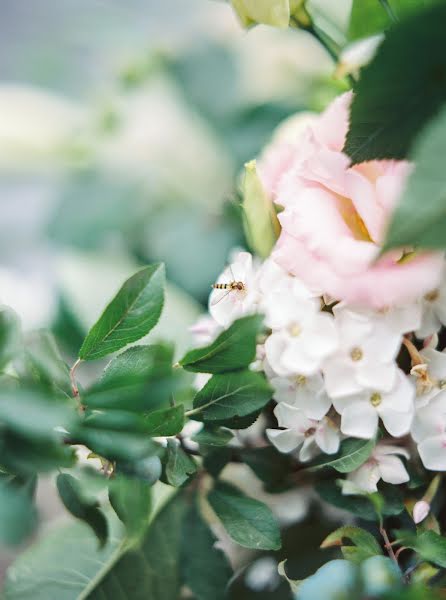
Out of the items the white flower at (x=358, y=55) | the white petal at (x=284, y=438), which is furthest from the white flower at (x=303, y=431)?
the white flower at (x=358, y=55)

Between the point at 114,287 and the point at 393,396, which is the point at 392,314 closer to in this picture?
the point at 393,396

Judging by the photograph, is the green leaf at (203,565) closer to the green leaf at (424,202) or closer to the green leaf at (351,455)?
the green leaf at (351,455)

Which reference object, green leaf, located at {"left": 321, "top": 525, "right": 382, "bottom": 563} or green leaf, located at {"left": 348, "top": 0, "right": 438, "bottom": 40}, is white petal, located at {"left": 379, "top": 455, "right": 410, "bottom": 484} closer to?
green leaf, located at {"left": 321, "top": 525, "right": 382, "bottom": 563}

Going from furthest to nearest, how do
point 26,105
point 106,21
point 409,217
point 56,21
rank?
point 56,21 → point 106,21 → point 26,105 → point 409,217

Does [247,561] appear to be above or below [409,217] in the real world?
below

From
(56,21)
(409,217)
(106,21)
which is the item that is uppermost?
(409,217)

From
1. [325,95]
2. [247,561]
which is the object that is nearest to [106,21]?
[325,95]

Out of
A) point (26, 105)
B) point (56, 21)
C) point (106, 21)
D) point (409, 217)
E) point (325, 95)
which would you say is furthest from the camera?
point (56, 21)
